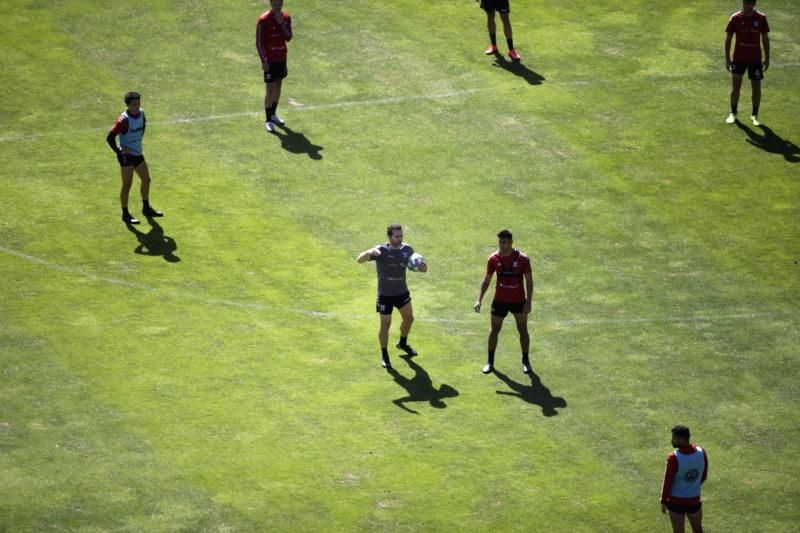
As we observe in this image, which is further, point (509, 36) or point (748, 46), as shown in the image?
point (509, 36)

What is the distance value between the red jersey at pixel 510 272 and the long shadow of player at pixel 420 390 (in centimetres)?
172

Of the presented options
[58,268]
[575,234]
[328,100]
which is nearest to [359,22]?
[328,100]

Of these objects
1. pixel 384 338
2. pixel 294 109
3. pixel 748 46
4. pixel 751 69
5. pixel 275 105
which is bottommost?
pixel 384 338

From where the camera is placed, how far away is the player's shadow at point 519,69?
31.9m

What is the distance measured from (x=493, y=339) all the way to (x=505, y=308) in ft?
1.98

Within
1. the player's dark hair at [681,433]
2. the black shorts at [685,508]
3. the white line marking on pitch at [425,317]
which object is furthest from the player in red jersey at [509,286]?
the black shorts at [685,508]

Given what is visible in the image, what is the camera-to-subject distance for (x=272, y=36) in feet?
94.2

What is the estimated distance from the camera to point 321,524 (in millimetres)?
17734

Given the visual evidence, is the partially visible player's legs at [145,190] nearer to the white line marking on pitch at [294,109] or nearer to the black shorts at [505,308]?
the white line marking on pitch at [294,109]

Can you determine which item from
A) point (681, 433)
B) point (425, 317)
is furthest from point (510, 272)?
point (681, 433)

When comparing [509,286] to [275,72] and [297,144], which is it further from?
[275,72]

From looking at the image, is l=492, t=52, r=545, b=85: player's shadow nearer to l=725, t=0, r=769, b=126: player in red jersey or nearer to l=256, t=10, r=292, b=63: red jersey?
l=725, t=0, r=769, b=126: player in red jersey

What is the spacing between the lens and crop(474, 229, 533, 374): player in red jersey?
20.8m

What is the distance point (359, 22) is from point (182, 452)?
17.7 metres
